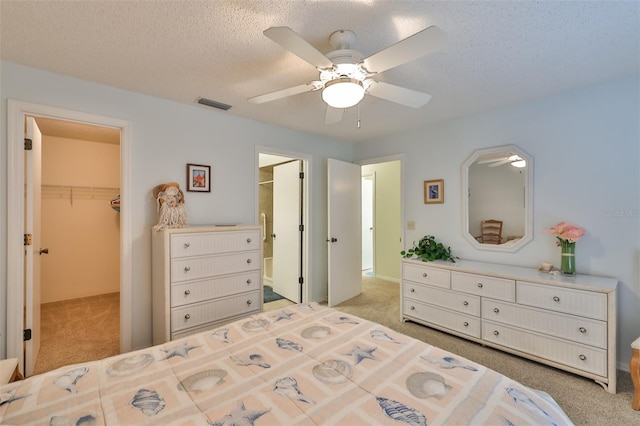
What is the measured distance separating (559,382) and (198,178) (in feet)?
11.7

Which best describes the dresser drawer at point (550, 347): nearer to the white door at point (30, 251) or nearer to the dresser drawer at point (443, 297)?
the dresser drawer at point (443, 297)

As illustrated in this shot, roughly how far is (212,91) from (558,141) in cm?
319

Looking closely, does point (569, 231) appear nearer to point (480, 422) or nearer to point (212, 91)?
point (480, 422)

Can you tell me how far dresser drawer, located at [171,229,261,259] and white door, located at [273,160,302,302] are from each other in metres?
1.17

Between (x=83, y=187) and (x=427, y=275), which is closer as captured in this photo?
(x=427, y=275)

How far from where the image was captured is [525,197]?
279 cm

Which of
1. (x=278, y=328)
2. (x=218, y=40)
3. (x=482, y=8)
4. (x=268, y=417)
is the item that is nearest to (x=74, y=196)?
(x=218, y=40)

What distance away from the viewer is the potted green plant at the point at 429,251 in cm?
319

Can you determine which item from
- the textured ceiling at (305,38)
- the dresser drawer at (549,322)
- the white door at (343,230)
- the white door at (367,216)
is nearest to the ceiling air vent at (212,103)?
the textured ceiling at (305,38)

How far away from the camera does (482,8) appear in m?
1.49

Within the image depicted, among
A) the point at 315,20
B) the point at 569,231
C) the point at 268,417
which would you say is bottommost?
the point at 268,417

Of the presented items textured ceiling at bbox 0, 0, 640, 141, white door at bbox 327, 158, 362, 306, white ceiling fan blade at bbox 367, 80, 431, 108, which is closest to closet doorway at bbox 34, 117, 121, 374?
textured ceiling at bbox 0, 0, 640, 141

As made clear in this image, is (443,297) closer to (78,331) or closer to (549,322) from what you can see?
(549,322)

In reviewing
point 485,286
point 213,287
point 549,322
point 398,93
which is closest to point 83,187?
point 213,287
